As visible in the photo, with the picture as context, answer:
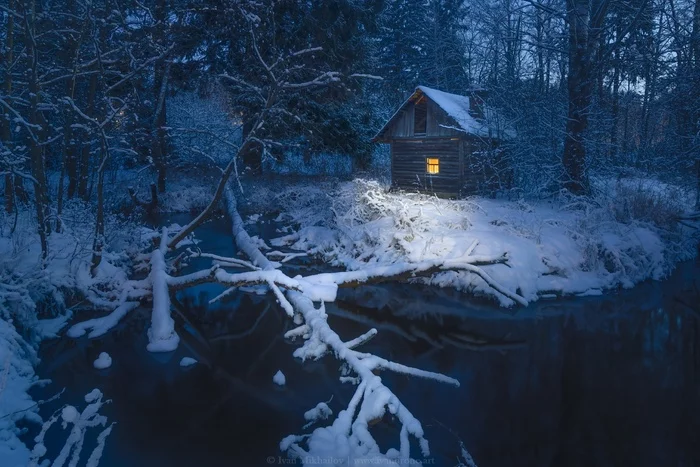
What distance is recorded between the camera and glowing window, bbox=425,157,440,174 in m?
20.6

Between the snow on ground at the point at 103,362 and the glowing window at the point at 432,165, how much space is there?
55.1ft

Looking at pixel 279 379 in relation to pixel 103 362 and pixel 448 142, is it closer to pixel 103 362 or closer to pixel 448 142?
pixel 103 362

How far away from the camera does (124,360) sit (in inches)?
280

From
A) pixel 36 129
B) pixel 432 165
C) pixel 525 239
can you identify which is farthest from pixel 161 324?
pixel 432 165

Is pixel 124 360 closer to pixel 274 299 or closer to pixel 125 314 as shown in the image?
pixel 125 314

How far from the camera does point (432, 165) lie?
20906mm

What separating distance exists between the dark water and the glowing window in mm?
11783

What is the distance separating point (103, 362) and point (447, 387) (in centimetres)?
563

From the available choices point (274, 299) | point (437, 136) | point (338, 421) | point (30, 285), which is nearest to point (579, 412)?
point (338, 421)

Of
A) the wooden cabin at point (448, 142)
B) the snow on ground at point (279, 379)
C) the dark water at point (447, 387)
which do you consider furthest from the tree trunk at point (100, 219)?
the wooden cabin at point (448, 142)

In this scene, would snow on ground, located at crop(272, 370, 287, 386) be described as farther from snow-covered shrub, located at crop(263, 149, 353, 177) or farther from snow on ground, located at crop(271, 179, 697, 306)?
snow-covered shrub, located at crop(263, 149, 353, 177)

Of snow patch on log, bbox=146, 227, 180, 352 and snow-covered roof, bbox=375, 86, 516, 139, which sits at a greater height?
snow-covered roof, bbox=375, 86, 516, 139

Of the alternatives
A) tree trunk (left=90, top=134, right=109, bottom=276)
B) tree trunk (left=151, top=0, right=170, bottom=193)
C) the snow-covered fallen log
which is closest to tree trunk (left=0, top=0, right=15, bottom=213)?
tree trunk (left=90, top=134, right=109, bottom=276)

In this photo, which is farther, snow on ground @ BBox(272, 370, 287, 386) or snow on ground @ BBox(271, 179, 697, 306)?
snow on ground @ BBox(271, 179, 697, 306)
